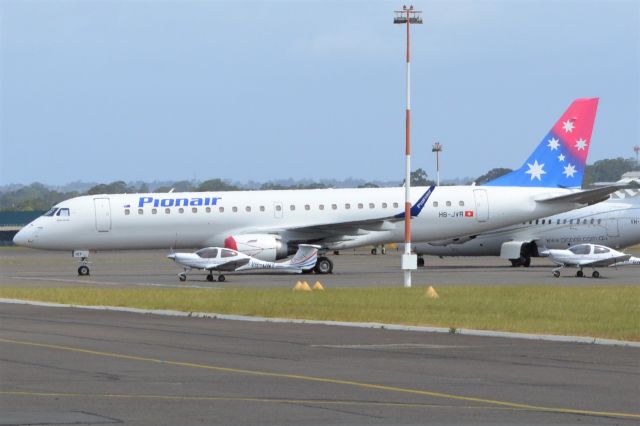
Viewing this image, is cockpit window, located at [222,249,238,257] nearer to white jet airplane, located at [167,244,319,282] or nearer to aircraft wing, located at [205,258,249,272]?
white jet airplane, located at [167,244,319,282]

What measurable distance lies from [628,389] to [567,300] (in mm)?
17084

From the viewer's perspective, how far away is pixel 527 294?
35812mm

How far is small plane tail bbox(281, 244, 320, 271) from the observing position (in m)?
51.5

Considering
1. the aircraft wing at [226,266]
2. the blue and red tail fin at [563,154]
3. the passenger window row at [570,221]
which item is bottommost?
the aircraft wing at [226,266]

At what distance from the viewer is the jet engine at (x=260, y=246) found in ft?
173

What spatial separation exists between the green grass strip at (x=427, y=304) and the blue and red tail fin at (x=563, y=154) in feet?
65.4

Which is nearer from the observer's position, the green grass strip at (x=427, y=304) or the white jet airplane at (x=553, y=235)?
the green grass strip at (x=427, y=304)

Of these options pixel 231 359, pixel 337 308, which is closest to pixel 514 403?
pixel 231 359

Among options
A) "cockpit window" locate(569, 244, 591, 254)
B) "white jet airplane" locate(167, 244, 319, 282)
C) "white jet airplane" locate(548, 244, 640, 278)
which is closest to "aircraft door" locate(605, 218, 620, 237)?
"white jet airplane" locate(548, 244, 640, 278)

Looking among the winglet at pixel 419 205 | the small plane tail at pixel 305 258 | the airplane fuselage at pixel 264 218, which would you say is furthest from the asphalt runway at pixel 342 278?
the winglet at pixel 419 205

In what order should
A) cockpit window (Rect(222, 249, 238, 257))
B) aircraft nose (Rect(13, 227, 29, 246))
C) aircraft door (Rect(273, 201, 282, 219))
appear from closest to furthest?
cockpit window (Rect(222, 249, 238, 257))
aircraft nose (Rect(13, 227, 29, 246))
aircraft door (Rect(273, 201, 282, 219))

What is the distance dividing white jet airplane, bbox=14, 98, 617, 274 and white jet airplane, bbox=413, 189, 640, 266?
4.47 m

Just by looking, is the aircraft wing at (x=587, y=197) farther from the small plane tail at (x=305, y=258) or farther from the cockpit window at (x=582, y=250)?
the small plane tail at (x=305, y=258)

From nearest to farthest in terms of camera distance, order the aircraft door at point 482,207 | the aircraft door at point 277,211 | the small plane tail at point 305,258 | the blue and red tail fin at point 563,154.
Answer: the small plane tail at point 305,258 → the aircraft door at point 277,211 → the aircraft door at point 482,207 → the blue and red tail fin at point 563,154
